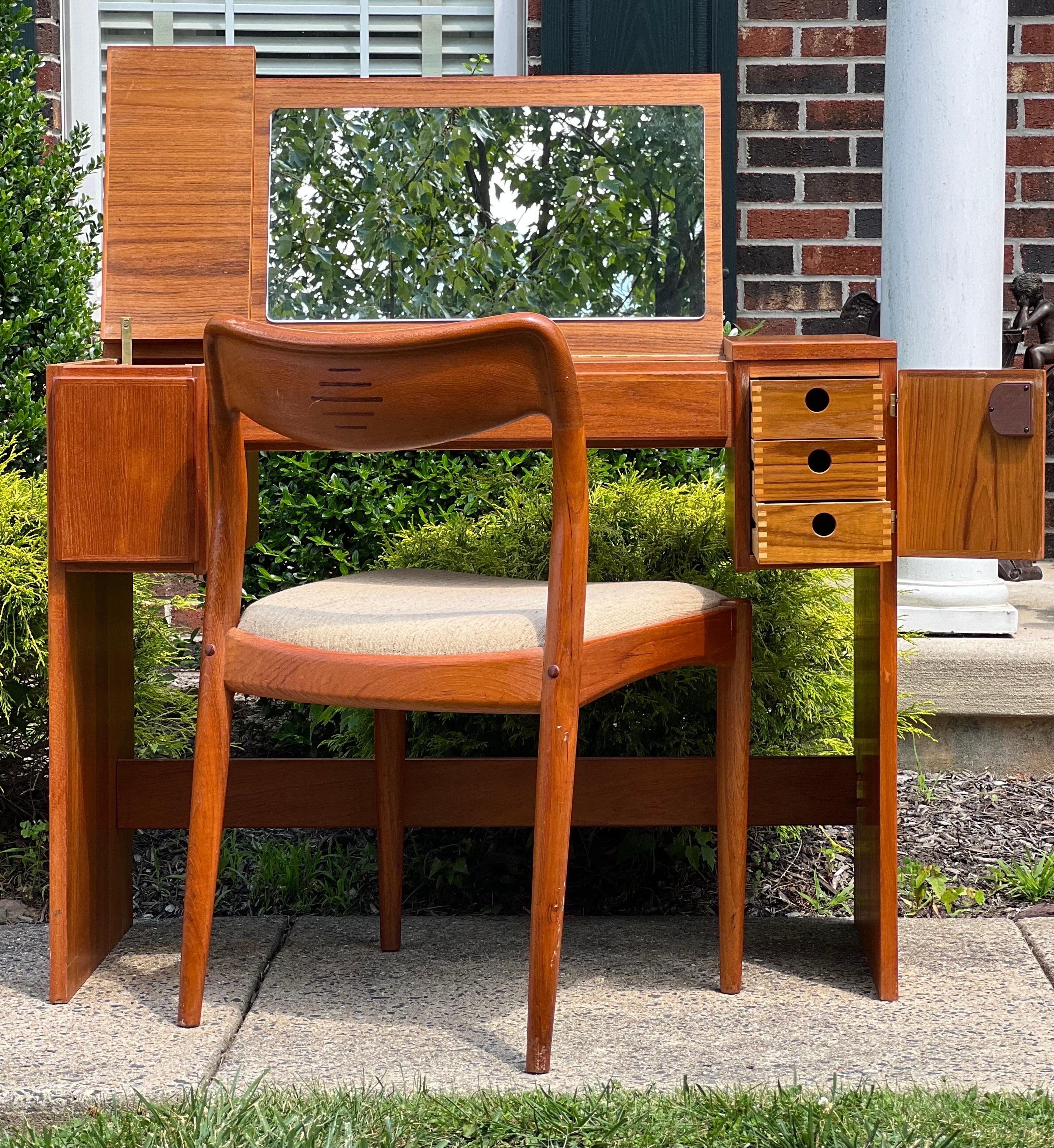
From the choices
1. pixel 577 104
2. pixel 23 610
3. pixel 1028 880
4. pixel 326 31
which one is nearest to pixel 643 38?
pixel 326 31

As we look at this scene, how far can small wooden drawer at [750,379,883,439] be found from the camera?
207cm

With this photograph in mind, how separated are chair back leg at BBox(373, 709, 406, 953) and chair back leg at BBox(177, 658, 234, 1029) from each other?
37cm

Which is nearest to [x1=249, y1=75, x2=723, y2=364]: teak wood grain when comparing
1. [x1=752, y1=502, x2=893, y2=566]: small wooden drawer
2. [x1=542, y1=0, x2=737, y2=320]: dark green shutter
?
[x1=752, y1=502, x2=893, y2=566]: small wooden drawer

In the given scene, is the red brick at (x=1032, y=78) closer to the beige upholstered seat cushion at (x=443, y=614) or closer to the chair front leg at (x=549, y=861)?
the beige upholstered seat cushion at (x=443, y=614)

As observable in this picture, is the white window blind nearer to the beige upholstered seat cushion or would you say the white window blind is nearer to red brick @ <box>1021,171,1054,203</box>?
red brick @ <box>1021,171,1054,203</box>

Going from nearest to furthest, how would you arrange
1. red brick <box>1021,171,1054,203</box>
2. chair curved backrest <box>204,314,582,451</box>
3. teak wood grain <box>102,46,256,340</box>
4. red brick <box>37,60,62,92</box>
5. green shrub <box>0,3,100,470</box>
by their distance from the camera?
chair curved backrest <box>204,314,582,451</box>, teak wood grain <box>102,46,256,340</box>, green shrub <box>0,3,100,470</box>, red brick <box>37,60,62,92</box>, red brick <box>1021,171,1054,203</box>

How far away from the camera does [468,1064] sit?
1956 millimetres

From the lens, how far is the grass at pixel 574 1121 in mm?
1710

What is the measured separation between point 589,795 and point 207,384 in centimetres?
93

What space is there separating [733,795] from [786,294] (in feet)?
8.20

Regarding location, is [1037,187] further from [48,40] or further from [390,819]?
[390,819]

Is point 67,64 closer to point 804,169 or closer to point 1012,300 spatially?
point 804,169

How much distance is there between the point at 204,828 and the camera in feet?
6.68

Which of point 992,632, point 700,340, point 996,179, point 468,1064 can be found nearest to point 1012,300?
point 996,179
